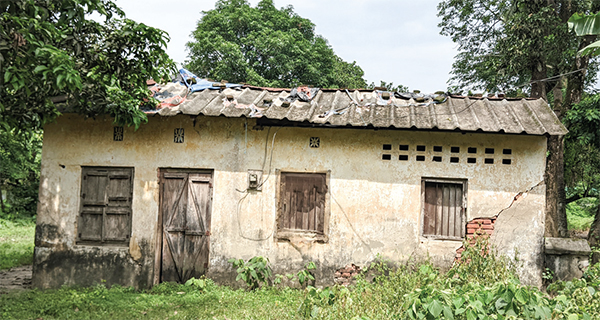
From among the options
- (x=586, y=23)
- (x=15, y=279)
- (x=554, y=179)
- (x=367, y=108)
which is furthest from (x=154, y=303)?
(x=554, y=179)

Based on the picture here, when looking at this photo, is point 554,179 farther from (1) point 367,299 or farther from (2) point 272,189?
(1) point 367,299

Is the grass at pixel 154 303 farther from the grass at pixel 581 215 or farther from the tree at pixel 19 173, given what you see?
the grass at pixel 581 215

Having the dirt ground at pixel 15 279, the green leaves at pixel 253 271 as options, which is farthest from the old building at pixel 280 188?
the dirt ground at pixel 15 279

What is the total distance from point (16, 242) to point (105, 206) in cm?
713

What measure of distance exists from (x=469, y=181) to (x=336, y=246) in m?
2.65

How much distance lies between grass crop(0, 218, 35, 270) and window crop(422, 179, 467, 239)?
924 cm

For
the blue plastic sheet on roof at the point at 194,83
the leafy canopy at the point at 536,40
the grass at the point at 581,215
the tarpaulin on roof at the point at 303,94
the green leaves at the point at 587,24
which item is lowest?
the grass at the point at 581,215

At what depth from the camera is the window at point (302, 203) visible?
715cm

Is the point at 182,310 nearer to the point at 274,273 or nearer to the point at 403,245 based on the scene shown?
the point at 274,273

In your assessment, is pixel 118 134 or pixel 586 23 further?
pixel 118 134

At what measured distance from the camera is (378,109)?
23.7 feet

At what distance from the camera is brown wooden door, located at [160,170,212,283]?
7207mm

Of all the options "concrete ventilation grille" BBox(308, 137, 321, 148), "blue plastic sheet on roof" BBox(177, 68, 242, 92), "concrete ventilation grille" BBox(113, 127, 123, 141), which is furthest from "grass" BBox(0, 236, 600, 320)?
"blue plastic sheet on roof" BBox(177, 68, 242, 92)

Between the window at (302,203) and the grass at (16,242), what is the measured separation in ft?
21.9
